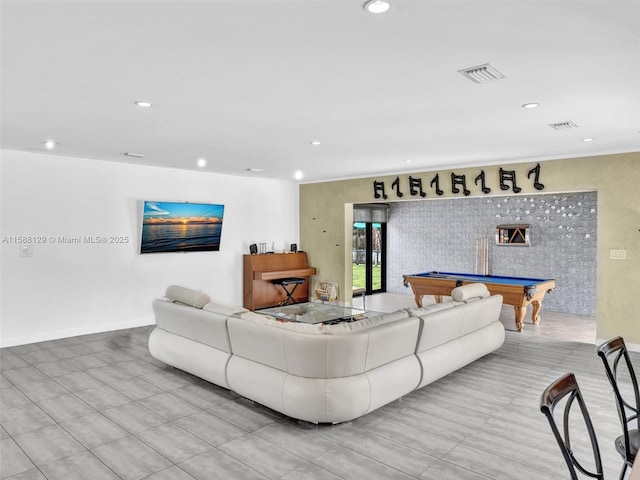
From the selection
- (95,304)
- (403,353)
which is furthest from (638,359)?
(95,304)

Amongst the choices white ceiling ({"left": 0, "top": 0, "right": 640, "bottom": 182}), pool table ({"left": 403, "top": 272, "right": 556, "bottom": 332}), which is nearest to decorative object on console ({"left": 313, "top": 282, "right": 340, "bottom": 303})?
pool table ({"left": 403, "top": 272, "right": 556, "bottom": 332})

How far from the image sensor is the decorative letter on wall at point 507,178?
6586mm

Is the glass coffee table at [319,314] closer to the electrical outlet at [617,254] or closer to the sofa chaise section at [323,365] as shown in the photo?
the sofa chaise section at [323,365]

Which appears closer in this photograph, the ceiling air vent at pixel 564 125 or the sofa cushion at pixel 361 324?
the sofa cushion at pixel 361 324

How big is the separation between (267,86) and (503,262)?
296 inches

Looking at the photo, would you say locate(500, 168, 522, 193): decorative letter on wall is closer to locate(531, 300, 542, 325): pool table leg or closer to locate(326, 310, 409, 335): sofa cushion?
locate(531, 300, 542, 325): pool table leg

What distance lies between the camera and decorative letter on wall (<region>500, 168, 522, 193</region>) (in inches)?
259

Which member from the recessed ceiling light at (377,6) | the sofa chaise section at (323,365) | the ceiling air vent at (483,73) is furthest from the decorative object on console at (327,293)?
the recessed ceiling light at (377,6)

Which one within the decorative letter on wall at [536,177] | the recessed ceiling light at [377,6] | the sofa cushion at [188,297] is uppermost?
the recessed ceiling light at [377,6]

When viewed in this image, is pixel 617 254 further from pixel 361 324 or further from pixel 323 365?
pixel 323 365

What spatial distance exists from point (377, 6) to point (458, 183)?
5.44 metres

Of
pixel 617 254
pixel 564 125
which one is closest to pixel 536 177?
pixel 617 254

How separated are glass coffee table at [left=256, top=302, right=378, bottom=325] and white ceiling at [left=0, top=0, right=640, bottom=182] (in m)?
2.18

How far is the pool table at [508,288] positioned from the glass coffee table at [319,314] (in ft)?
7.17
